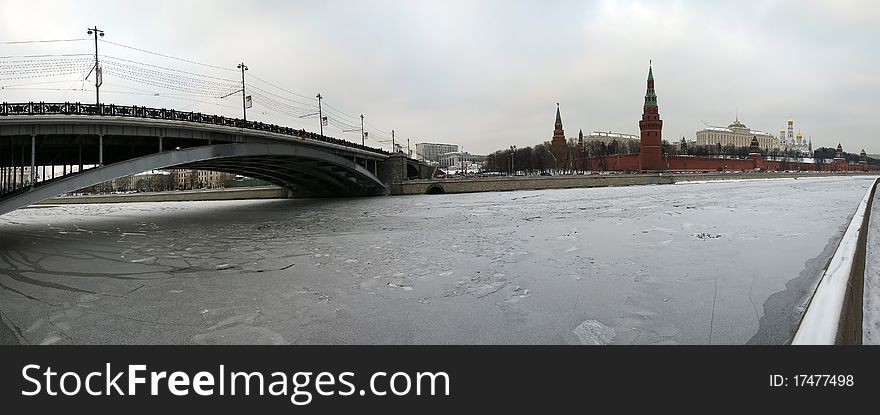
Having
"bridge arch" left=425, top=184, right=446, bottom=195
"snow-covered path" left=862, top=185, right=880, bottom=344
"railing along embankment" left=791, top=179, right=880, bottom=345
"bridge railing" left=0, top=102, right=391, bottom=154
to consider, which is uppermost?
"bridge railing" left=0, top=102, right=391, bottom=154

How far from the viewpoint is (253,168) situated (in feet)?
109

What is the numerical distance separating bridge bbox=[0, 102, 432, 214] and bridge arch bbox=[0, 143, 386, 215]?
40 mm

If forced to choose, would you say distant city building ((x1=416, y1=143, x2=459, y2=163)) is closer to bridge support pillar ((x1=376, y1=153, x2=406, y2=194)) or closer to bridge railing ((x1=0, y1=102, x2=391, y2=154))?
bridge support pillar ((x1=376, y1=153, x2=406, y2=194))

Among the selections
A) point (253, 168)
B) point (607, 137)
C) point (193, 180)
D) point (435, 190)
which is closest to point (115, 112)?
point (253, 168)

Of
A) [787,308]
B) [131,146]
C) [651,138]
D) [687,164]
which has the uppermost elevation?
[651,138]

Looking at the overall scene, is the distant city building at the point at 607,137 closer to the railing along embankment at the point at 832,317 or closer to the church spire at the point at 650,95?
the church spire at the point at 650,95

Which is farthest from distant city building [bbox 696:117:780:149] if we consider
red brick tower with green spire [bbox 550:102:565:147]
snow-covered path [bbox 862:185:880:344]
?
snow-covered path [bbox 862:185:880:344]

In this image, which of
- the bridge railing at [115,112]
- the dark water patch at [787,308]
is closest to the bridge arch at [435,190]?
the bridge railing at [115,112]

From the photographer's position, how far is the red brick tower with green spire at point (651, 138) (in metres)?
80.6

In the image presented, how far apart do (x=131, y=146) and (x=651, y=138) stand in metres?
81.3

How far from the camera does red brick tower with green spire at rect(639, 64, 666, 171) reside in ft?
264

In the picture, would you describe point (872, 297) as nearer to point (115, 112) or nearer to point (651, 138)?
point (115, 112)

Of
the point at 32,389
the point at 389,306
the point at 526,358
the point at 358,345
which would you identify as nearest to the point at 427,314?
the point at 389,306

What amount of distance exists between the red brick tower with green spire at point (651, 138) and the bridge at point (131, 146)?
→ 61079 mm
